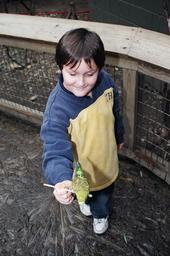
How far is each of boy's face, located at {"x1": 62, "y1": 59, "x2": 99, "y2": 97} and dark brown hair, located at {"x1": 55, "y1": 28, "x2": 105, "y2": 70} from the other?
0.02 meters

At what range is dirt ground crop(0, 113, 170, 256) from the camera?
8.65 ft

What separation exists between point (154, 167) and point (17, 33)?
1558mm

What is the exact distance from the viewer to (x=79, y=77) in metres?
1.76

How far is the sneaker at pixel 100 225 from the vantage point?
2664mm

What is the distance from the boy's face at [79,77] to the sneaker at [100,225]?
3.80ft

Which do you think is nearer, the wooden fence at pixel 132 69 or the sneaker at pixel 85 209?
the wooden fence at pixel 132 69

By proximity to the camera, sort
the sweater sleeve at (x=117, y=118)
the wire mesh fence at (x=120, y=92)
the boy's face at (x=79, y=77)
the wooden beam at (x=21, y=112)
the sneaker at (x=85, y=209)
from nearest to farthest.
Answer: the boy's face at (x=79, y=77)
the sweater sleeve at (x=117, y=118)
the sneaker at (x=85, y=209)
the wire mesh fence at (x=120, y=92)
the wooden beam at (x=21, y=112)

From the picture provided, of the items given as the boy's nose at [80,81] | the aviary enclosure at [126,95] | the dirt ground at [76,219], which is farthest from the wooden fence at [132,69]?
the boy's nose at [80,81]

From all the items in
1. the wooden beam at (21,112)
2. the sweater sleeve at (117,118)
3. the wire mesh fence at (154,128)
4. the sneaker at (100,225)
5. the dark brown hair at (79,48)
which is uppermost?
the dark brown hair at (79,48)

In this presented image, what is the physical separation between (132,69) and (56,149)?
1086 mm

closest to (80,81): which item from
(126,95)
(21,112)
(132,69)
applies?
(132,69)

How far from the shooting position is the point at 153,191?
3.01 m

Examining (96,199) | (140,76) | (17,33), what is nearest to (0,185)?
(96,199)

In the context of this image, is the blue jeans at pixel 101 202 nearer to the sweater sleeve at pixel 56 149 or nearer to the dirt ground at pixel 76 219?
the dirt ground at pixel 76 219
